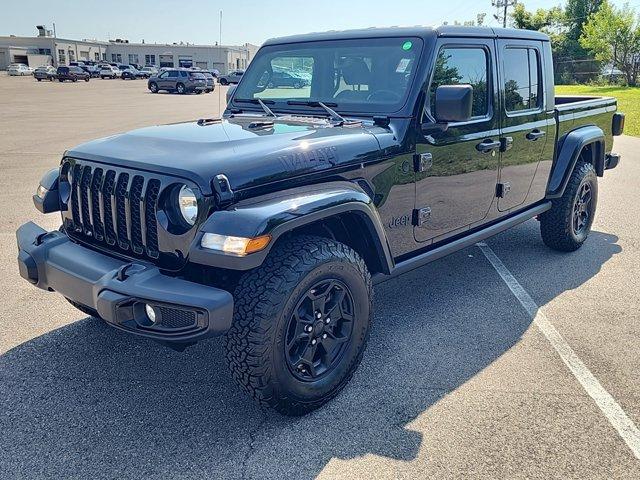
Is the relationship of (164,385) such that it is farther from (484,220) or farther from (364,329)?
(484,220)

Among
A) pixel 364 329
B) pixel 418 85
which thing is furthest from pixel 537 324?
pixel 418 85

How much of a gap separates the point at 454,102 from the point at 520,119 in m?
1.49

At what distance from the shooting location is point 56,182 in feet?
11.5

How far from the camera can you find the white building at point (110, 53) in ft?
266

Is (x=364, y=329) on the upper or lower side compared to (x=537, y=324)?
upper

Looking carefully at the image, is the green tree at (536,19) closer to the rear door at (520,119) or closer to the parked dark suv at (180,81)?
the parked dark suv at (180,81)

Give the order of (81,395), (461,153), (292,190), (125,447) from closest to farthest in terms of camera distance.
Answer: (125,447) < (292,190) < (81,395) < (461,153)

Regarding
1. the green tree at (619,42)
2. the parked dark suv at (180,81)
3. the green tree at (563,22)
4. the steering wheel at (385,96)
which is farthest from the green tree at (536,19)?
the steering wheel at (385,96)

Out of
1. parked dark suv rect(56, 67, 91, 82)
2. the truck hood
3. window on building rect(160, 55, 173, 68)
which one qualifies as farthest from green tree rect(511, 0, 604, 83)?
window on building rect(160, 55, 173, 68)

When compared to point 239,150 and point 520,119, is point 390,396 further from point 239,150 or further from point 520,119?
point 520,119

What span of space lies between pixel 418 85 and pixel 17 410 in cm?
287

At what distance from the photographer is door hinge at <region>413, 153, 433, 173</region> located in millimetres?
3617

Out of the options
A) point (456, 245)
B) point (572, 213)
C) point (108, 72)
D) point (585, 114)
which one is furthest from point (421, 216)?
point (108, 72)

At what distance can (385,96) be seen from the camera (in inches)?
147
